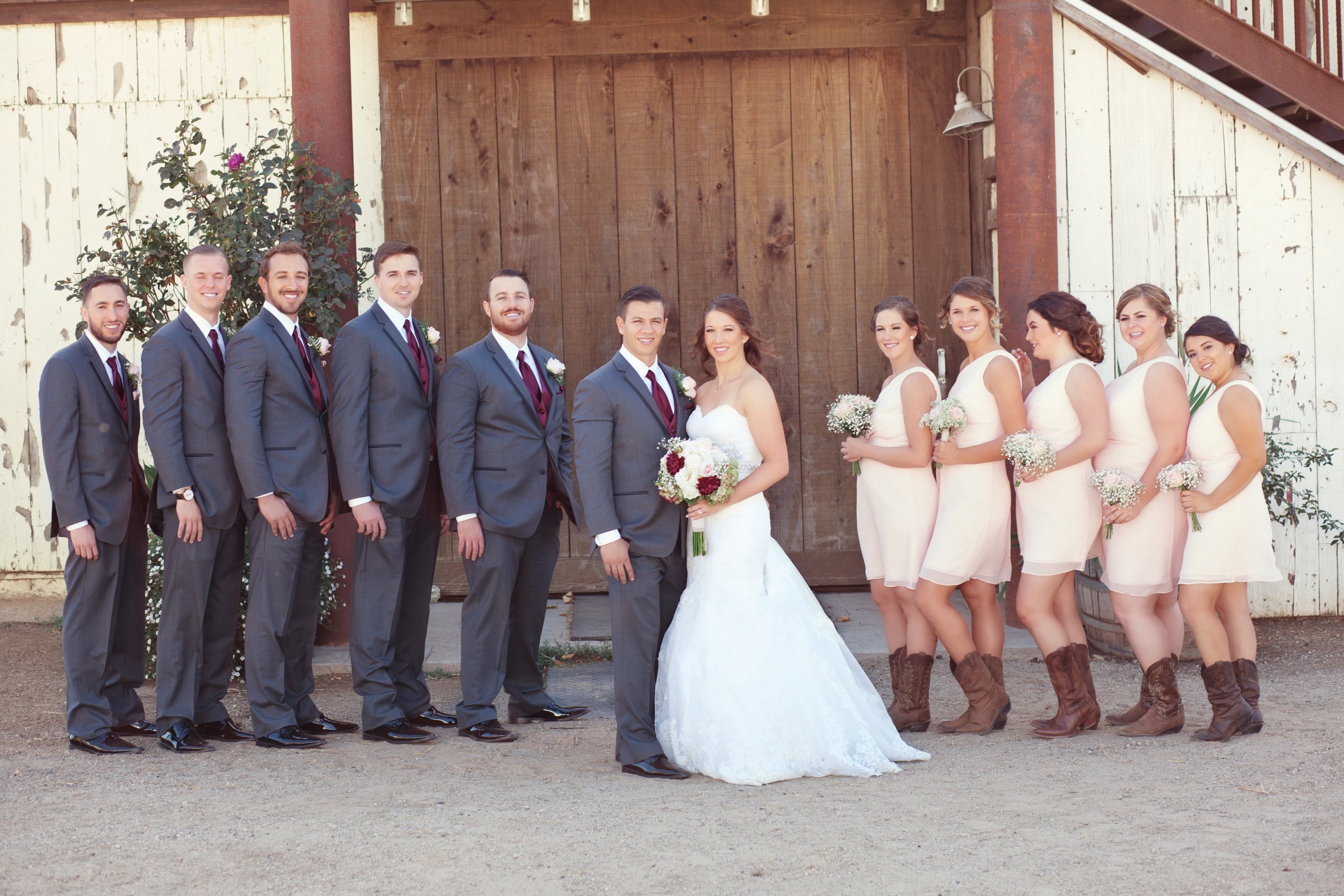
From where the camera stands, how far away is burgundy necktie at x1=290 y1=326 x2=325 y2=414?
5.29 m

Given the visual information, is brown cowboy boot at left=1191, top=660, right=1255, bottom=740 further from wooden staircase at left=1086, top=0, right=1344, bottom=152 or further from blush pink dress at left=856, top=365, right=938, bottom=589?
wooden staircase at left=1086, top=0, right=1344, bottom=152

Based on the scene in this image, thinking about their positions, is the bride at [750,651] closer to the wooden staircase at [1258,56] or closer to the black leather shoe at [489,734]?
the black leather shoe at [489,734]

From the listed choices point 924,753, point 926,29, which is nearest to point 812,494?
point 926,29

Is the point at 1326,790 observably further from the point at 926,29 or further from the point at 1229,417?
the point at 926,29

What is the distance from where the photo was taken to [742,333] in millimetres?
4977

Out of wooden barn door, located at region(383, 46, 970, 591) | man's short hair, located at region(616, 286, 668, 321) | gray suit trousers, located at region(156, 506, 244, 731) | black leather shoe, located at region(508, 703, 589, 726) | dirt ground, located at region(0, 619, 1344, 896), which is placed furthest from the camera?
wooden barn door, located at region(383, 46, 970, 591)

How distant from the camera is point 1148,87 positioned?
24.3 feet

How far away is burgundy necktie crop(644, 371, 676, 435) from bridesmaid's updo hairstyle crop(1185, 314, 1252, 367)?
2059mm

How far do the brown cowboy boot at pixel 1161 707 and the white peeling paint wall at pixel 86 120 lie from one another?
5.21 metres

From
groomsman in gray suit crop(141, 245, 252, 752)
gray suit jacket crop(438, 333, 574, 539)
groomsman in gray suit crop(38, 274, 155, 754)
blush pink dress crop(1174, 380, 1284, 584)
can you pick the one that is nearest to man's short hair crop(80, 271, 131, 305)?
groomsman in gray suit crop(38, 274, 155, 754)

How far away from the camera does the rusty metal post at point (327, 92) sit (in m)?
6.61

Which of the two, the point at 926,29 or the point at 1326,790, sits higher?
the point at 926,29

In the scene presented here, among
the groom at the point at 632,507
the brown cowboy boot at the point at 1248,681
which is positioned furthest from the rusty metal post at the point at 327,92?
the brown cowboy boot at the point at 1248,681

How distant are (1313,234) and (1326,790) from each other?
4106 mm
